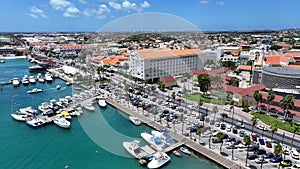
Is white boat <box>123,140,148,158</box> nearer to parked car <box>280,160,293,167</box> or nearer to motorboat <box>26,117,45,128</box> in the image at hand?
parked car <box>280,160,293,167</box>

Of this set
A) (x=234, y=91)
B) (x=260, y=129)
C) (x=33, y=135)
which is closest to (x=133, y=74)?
(x=234, y=91)

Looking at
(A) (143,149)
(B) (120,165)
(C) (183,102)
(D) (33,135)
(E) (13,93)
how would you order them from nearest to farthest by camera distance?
1. (B) (120,165)
2. (A) (143,149)
3. (D) (33,135)
4. (C) (183,102)
5. (E) (13,93)

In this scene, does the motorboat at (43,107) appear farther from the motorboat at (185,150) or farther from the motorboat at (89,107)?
the motorboat at (185,150)

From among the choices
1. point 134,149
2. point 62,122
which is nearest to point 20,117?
point 62,122

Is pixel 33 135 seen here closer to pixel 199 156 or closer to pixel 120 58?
pixel 199 156

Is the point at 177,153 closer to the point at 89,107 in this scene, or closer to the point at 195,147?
the point at 195,147
